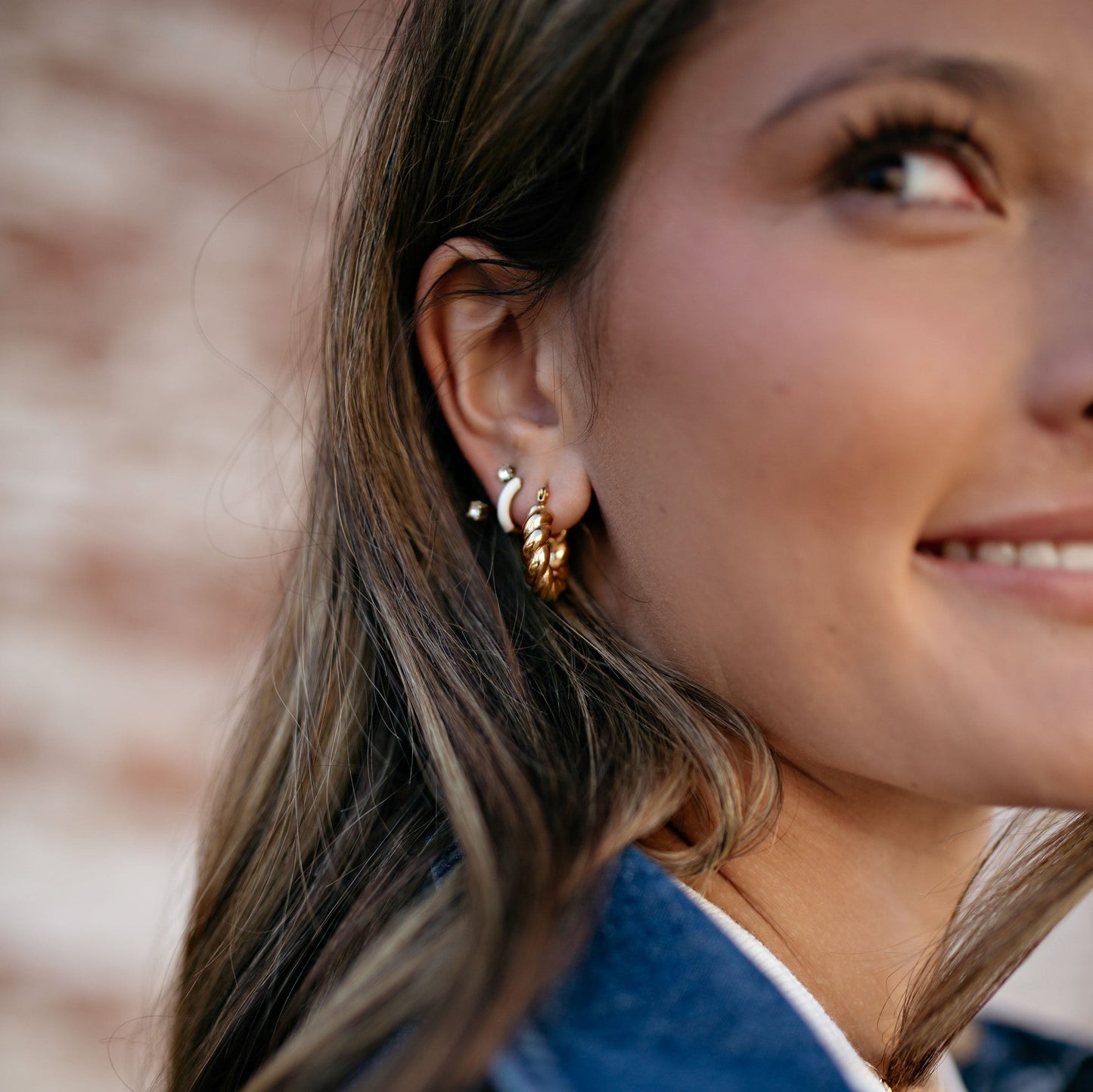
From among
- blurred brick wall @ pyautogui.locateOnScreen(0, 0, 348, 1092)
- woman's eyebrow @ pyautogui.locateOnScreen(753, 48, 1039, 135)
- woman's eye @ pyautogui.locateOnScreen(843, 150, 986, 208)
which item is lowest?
blurred brick wall @ pyautogui.locateOnScreen(0, 0, 348, 1092)

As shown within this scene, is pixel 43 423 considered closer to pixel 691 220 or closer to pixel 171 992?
pixel 171 992

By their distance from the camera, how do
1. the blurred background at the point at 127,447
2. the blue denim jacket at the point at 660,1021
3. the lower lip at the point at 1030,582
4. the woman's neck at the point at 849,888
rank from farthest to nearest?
the blurred background at the point at 127,447, the woman's neck at the point at 849,888, the lower lip at the point at 1030,582, the blue denim jacket at the point at 660,1021

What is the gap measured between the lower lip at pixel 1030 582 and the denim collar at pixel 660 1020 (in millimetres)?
295

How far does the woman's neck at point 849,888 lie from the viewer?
0.92 metres

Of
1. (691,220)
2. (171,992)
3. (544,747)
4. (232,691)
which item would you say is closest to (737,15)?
(691,220)

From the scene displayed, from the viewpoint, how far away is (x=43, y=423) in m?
2.29

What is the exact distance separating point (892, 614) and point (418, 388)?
0.51 m

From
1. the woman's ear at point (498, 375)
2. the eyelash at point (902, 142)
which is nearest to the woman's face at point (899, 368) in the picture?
the eyelash at point (902, 142)

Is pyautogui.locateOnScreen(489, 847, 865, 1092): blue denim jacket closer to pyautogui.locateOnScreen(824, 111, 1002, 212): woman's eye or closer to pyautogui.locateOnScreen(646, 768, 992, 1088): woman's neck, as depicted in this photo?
pyautogui.locateOnScreen(646, 768, 992, 1088): woman's neck

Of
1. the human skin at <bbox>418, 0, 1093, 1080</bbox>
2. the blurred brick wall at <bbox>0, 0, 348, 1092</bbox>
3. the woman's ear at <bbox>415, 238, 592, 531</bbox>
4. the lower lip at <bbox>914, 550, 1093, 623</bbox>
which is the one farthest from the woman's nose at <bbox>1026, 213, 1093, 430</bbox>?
the blurred brick wall at <bbox>0, 0, 348, 1092</bbox>

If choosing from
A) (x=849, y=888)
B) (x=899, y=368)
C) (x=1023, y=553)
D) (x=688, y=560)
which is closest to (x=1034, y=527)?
(x=1023, y=553)

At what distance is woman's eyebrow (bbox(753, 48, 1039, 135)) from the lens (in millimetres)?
759

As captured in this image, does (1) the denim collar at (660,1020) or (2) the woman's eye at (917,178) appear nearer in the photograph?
(1) the denim collar at (660,1020)

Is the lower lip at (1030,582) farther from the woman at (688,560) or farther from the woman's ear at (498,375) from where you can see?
the woman's ear at (498,375)
